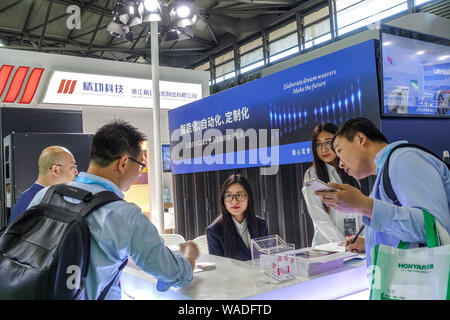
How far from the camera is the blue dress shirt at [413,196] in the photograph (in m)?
1.43

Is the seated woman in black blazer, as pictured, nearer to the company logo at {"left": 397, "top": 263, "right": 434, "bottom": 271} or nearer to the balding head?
the balding head

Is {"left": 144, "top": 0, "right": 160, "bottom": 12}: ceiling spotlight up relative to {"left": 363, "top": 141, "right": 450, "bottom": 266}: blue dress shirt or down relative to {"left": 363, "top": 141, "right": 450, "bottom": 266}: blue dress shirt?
up

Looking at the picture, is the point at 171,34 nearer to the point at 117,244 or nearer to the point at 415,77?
the point at 415,77

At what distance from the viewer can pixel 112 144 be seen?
1570 millimetres

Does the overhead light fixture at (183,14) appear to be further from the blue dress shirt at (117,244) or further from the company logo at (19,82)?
the blue dress shirt at (117,244)

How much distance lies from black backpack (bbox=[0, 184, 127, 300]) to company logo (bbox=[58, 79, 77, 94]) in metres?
4.64

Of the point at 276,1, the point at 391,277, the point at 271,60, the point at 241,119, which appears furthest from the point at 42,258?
the point at 271,60

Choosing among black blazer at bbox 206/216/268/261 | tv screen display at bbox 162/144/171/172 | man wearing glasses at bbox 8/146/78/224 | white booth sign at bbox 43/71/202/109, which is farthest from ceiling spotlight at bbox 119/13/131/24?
black blazer at bbox 206/216/268/261

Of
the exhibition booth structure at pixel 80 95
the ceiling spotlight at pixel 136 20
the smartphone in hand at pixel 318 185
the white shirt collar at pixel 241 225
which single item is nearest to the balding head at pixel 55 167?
the exhibition booth structure at pixel 80 95

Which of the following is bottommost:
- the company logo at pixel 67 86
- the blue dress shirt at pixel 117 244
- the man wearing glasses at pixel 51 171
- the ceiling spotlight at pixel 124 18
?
the blue dress shirt at pixel 117 244

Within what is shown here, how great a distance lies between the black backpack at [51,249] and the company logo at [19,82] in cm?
453

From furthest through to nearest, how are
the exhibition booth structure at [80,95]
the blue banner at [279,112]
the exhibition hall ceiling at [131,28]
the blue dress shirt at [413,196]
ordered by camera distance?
the exhibition hall ceiling at [131,28] < the exhibition booth structure at [80,95] < the blue banner at [279,112] < the blue dress shirt at [413,196]

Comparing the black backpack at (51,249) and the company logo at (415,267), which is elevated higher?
the black backpack at (51,249)

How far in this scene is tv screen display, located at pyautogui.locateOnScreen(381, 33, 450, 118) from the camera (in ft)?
9.16
